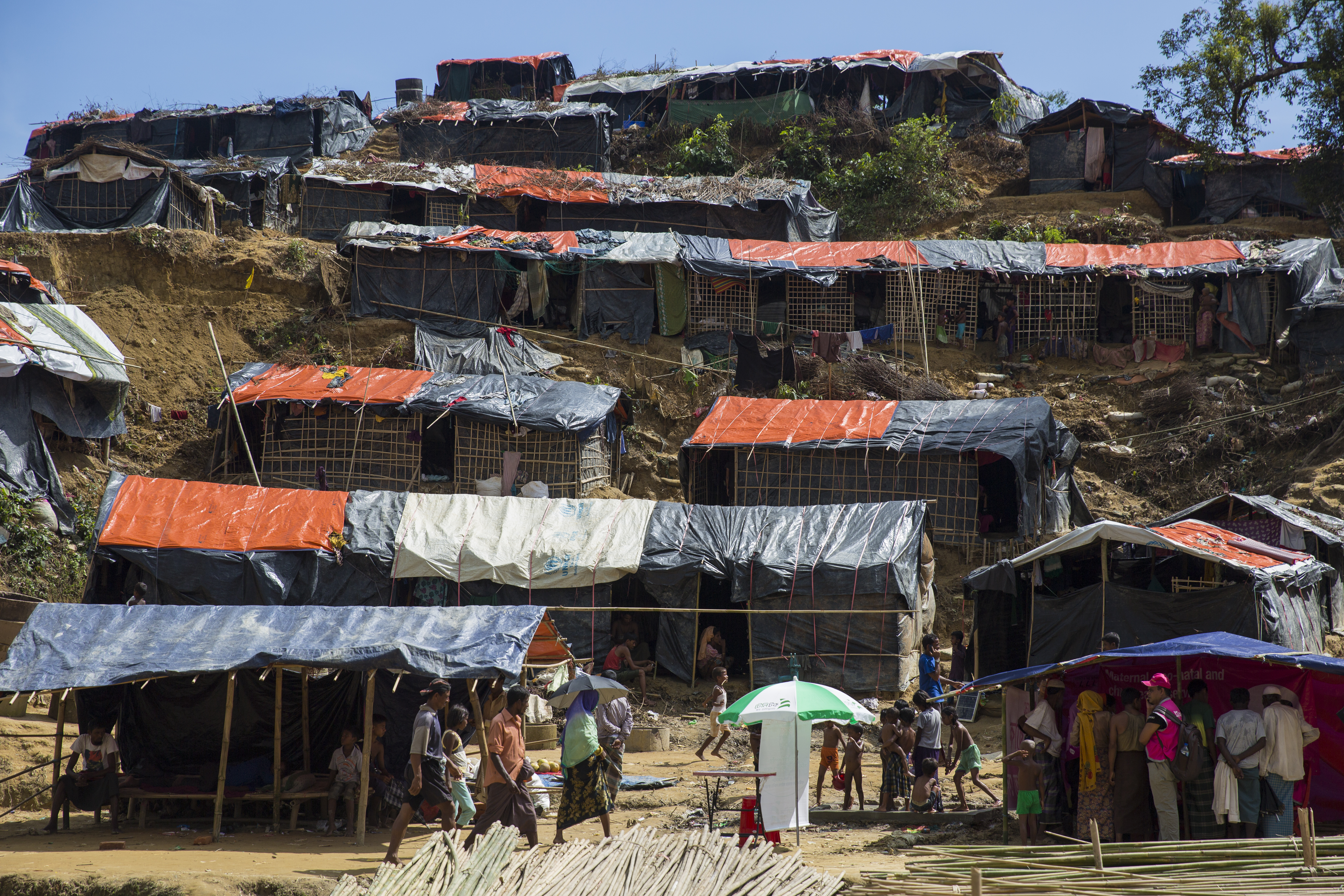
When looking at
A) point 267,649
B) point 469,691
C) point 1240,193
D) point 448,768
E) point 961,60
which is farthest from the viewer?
point 961,60

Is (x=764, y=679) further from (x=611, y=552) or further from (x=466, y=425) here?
(x=466, y=425)

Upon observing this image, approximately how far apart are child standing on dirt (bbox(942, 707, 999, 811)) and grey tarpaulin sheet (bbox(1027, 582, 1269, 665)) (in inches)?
107

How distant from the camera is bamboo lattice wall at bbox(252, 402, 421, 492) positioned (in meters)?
19.6

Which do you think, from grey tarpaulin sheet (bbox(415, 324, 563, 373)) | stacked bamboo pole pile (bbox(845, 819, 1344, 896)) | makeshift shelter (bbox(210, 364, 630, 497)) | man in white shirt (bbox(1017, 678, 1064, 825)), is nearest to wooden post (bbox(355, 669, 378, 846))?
stacked bamboo pole pile (bbox(845, 819, 1344, 896))

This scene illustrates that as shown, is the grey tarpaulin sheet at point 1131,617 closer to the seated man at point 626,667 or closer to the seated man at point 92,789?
the seated man at point 626,667

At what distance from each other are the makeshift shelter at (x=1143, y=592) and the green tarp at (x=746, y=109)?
21494 millimetres

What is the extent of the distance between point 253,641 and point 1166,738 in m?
7.29

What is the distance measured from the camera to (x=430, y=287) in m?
23.5

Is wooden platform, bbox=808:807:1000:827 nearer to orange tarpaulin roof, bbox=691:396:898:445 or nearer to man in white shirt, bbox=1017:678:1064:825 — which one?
man in white shirt, bbox=1017:678:1064:825

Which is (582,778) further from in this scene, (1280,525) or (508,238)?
(508,238)

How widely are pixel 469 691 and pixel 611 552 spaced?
5339 millimetres

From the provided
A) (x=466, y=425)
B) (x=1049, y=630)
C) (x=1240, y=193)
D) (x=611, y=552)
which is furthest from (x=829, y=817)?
(x=1240, y=193)

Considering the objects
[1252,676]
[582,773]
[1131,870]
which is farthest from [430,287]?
[1131,870]

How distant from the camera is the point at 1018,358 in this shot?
2355 centimetres
